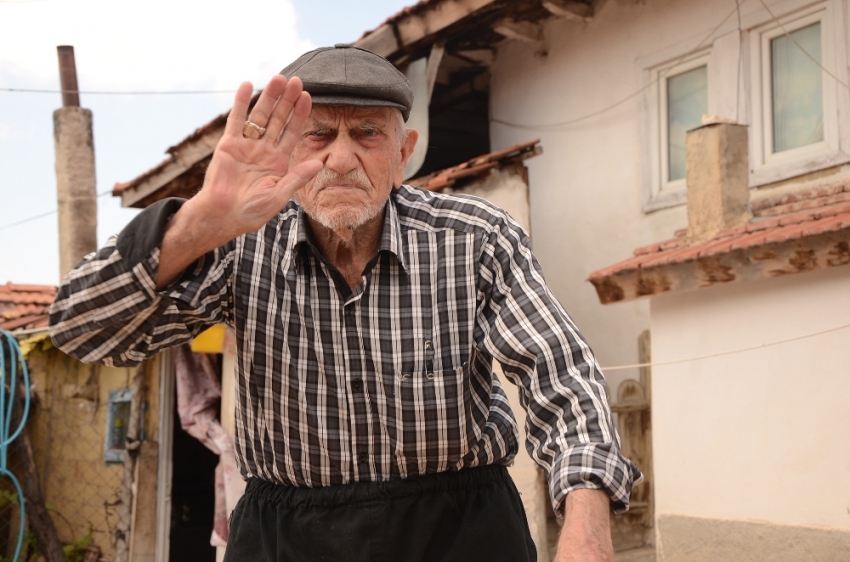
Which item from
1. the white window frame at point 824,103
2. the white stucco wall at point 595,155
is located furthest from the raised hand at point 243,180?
the white stucco wall at point 595,155

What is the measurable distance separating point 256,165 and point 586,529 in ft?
3.12

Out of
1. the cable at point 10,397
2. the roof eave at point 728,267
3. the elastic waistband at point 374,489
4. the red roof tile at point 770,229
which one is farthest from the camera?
the cable at point 10,397

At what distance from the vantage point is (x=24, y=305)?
12266 millimetres

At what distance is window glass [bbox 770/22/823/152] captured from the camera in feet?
24.0

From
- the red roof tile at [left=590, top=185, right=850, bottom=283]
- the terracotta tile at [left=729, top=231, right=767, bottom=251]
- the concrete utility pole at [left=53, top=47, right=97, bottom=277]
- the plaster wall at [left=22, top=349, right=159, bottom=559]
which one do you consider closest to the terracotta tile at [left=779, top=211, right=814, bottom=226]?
the red roof tile at [left=590, top=185, right=850, bottom=283]

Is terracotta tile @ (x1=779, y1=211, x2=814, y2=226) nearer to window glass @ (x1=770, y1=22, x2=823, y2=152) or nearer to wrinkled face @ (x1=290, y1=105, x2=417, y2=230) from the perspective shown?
window glass @ (x1=770, y1=22, x2=823, y2=152)

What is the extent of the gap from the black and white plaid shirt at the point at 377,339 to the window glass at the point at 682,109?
6391 millimetres

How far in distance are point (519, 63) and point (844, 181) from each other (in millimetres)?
4070

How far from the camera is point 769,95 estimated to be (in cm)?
768

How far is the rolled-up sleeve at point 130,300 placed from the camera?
1912 mm

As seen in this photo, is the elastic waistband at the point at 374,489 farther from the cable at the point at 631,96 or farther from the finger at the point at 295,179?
the cable at the point at 631,96

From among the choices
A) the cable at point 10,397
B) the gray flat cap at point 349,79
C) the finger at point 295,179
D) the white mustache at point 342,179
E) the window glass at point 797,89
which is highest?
the window glass at point 797,89

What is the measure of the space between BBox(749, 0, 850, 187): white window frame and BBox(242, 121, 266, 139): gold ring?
600cm

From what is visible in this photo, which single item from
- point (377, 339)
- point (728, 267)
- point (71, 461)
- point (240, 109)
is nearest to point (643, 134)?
point (728, 267)
